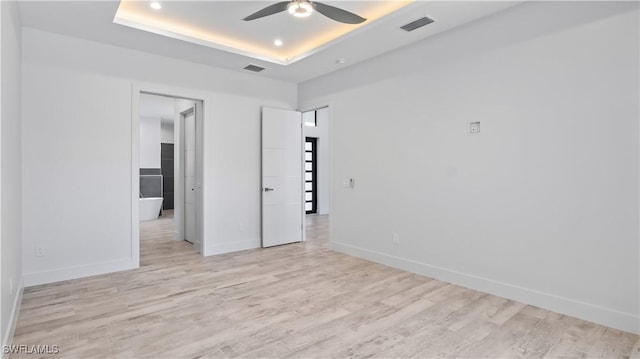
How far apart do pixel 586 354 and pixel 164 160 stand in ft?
36.3

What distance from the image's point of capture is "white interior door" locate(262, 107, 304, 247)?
5.45 meters

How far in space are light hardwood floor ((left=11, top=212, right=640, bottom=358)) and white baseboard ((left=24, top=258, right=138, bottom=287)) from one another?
0.42 feet

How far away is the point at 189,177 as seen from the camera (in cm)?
594

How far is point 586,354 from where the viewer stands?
7.34ft

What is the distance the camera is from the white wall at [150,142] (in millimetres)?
9820

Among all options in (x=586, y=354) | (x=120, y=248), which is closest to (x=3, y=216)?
(x=120, y=248)

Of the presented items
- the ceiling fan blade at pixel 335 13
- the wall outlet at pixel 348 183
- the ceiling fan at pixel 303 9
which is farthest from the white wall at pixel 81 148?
the ceiling fan blade at pixel 335 13

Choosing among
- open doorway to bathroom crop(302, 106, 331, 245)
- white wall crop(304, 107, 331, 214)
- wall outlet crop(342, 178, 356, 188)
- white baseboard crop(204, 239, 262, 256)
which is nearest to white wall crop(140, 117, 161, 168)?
open doorway to bathroom crop(302, 106, 331, 245)

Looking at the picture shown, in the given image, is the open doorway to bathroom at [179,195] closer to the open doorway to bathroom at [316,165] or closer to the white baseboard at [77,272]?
the white baseboard at [77,272]

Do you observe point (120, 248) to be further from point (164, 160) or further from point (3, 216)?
point (164, 160)

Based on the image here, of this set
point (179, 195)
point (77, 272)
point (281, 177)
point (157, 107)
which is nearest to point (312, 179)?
point (281, 177)

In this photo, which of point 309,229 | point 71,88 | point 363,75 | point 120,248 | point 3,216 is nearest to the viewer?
point 3,216

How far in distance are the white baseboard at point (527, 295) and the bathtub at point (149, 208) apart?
22.4ft

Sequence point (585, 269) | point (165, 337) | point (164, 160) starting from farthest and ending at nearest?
point (164, 160) → point (585, 269) → point (165, 337)
